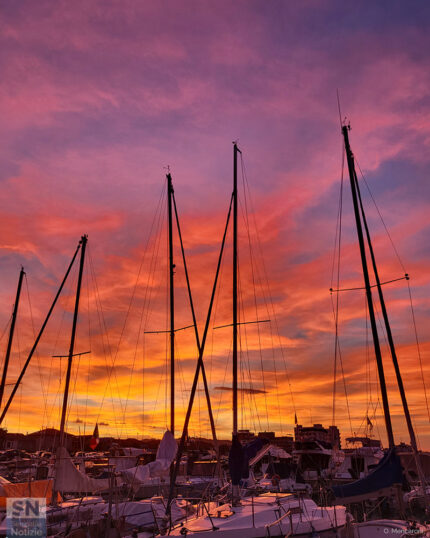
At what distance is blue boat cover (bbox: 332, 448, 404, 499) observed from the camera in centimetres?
1576

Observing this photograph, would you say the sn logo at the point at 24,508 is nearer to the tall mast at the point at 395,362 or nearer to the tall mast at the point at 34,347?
the tall mast at the point at 34,347

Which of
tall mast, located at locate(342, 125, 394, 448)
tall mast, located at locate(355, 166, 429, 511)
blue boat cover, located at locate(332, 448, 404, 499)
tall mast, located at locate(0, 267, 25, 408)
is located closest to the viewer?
blue boat cover, located at locate(332, 448, 404, 499)

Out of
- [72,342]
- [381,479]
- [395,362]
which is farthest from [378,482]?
[72,342]

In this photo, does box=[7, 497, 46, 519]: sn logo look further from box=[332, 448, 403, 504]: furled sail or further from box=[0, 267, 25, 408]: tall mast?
box=[0, 267, 25, 408]: tall mast

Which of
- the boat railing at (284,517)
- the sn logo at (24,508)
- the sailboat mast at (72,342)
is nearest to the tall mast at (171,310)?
the sailboat mast at (72,342)

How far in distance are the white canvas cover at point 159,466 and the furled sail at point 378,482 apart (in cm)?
726

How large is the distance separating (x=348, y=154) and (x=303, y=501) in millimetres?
16408

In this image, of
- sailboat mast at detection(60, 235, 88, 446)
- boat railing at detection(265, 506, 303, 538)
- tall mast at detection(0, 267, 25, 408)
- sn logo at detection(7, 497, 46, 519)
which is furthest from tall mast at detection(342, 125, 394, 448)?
tall mast at detection(0, 267, 25, 408)

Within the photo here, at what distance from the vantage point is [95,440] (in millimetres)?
32844

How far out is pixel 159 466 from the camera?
19.6 metres

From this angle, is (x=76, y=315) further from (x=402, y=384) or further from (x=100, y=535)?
(x=402, y=384)

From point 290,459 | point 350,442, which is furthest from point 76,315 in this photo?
point 350,442

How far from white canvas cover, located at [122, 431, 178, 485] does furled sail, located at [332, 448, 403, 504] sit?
7.26m

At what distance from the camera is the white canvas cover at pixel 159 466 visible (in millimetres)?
19656
